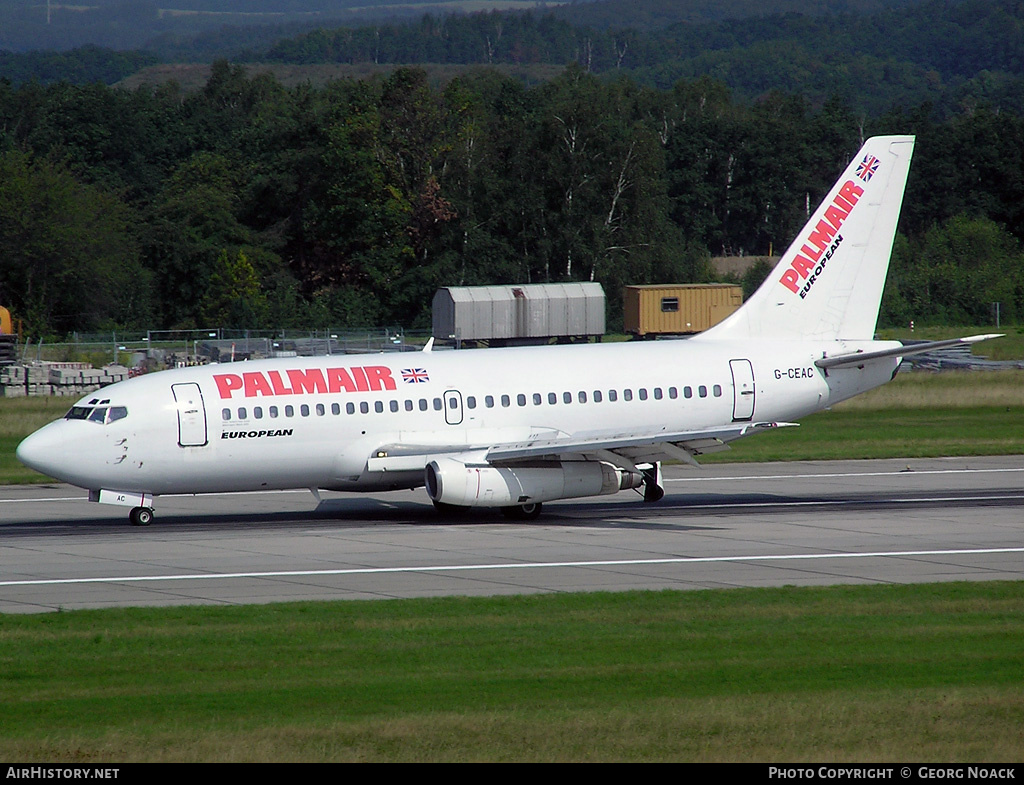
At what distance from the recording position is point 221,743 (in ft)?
49.9

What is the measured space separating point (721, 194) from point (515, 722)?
134 meters

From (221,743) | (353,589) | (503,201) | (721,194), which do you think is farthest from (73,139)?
(221,743)

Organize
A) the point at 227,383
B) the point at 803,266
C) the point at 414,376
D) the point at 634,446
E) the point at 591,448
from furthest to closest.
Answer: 1. the point at 803,266
2. the point at 414,376
3. the point at 227,383
4. the point at 634,446
5. the point at 591,448

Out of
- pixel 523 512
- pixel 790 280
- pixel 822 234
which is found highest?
pixel 822 234

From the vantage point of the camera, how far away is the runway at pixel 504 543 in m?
25.6

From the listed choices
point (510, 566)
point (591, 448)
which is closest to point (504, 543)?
point (510, 566)

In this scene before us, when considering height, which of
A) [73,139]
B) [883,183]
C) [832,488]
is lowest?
[832,488]

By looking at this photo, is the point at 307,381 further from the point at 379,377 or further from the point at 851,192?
the point at 851,192

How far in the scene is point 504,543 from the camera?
99.9ft

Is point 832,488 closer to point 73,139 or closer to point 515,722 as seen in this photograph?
point 515,722

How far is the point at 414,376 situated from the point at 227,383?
448 cm

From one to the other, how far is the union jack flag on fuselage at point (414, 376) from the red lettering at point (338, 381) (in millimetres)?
1349

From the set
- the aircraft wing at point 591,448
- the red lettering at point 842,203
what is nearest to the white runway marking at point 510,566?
the aircraft wing at point 591,448

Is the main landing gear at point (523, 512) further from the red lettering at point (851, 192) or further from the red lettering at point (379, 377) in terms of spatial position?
the red lettering at point (851, 192)
